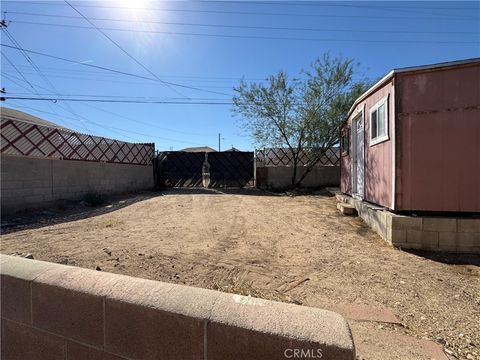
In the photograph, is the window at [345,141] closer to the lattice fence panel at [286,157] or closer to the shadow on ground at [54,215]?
the lattice fence panel at [286,157]

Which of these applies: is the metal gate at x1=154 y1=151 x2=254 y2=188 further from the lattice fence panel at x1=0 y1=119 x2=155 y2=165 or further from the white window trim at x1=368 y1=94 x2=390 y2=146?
the white window trim at x1=368 y1=94 x2=390 y2=146

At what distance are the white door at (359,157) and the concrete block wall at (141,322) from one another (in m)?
6.83

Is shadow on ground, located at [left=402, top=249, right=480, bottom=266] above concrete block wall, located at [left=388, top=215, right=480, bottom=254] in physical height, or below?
below

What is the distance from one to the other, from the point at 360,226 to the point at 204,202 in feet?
18.8

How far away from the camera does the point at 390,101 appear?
568 cm

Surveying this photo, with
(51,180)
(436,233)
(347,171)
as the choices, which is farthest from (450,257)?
(51,180)

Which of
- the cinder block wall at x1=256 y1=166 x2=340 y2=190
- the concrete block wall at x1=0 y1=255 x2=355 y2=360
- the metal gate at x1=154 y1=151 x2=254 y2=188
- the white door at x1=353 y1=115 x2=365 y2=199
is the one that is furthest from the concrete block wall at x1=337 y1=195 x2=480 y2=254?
the metal gate at x1=154 y1=151 x2=254 y2=188

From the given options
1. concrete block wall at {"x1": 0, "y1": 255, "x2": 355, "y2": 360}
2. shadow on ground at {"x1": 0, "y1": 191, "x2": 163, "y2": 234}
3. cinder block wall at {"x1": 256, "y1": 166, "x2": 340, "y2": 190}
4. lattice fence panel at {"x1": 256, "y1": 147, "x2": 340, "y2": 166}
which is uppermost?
lattice fence panel at {"x1": 256, "y1": 147, "x2": 340, "y2": 166}

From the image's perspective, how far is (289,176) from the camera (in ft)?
50.3

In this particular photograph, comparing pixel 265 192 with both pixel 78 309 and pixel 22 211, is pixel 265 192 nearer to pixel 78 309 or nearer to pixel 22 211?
pixel 22 211

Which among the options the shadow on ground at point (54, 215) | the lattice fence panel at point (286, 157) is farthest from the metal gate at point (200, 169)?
the shadow on ground at point (54, 215)

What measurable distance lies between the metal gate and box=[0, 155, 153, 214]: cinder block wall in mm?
2870

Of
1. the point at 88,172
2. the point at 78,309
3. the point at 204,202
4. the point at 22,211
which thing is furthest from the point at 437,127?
the point at 88,172

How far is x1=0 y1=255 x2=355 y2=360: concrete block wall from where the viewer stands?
4.43ft
